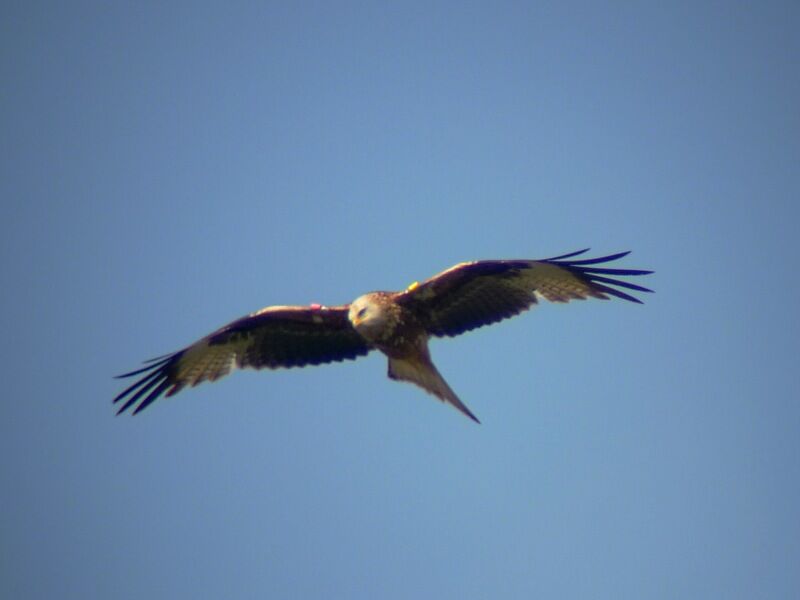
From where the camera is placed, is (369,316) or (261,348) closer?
(369,316)

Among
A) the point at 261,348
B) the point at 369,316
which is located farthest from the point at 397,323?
the point at 261,348

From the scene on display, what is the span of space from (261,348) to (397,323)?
1566mm

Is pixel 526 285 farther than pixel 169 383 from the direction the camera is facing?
No

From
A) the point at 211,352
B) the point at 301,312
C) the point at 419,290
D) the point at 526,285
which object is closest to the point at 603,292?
the point at 526,285

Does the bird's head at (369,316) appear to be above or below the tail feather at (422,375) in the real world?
above

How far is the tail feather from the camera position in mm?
8359

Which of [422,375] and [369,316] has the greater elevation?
[369,316]

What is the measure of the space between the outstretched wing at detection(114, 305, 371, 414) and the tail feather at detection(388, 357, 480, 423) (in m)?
0.52

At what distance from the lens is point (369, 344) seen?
8914 mm

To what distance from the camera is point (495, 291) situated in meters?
8.70

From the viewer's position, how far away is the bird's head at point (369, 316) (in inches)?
323

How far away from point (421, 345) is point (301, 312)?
3.82 ft

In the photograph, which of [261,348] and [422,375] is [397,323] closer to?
[422,375]

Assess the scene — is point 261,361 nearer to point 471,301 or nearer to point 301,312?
point 301,312
